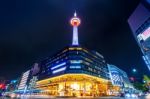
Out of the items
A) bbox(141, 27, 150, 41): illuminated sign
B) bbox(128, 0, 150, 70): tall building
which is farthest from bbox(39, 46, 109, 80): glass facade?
bbox(141, 27, 150, 41): illuminated sign

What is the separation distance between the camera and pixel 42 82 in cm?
11600

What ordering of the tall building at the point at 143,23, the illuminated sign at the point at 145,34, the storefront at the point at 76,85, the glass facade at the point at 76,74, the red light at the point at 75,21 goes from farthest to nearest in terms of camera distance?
the red light at the point at 75,21
the storefront at the point at 76,85
the glass facade at the point at 76,74
the tall building at the point at 143,23
the illuminated sign at the point at 145,34

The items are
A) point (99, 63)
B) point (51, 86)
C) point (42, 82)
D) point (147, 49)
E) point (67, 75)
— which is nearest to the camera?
point (147, 49)

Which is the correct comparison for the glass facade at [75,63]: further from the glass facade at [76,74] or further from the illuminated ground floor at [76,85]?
the illuminated ground floor at [76,85]

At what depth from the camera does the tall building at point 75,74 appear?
84.1 metres

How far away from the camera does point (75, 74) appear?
3255 inches

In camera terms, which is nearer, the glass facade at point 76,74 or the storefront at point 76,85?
the glass facade at point 76,74

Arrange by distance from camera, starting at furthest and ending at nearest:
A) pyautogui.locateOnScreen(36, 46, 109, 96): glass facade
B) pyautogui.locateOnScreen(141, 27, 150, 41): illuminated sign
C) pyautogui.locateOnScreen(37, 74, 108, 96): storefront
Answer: pyautogui.locateOnScreen(37, 74, 108, 96): storefront → pyautogui.locateOnScreen(36, 46, 109, 96): glass facade → pyautogui.locateOnScreen(141, 27, 150, 41): illuminated sign

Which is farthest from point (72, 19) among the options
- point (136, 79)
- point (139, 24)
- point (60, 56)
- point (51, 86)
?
point (139, 24)

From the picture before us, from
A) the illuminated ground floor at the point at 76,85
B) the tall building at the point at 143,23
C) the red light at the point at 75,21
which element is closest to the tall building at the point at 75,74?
the illuminated ground floor at the point at 76,85

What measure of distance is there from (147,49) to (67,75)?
51.5 metres

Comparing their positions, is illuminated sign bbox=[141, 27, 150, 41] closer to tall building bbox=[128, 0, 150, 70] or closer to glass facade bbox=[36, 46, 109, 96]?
tall building bbox=[128, 0, 150, 70]

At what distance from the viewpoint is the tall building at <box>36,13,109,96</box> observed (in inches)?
3312

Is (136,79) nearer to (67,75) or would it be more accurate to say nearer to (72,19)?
(67,75)
